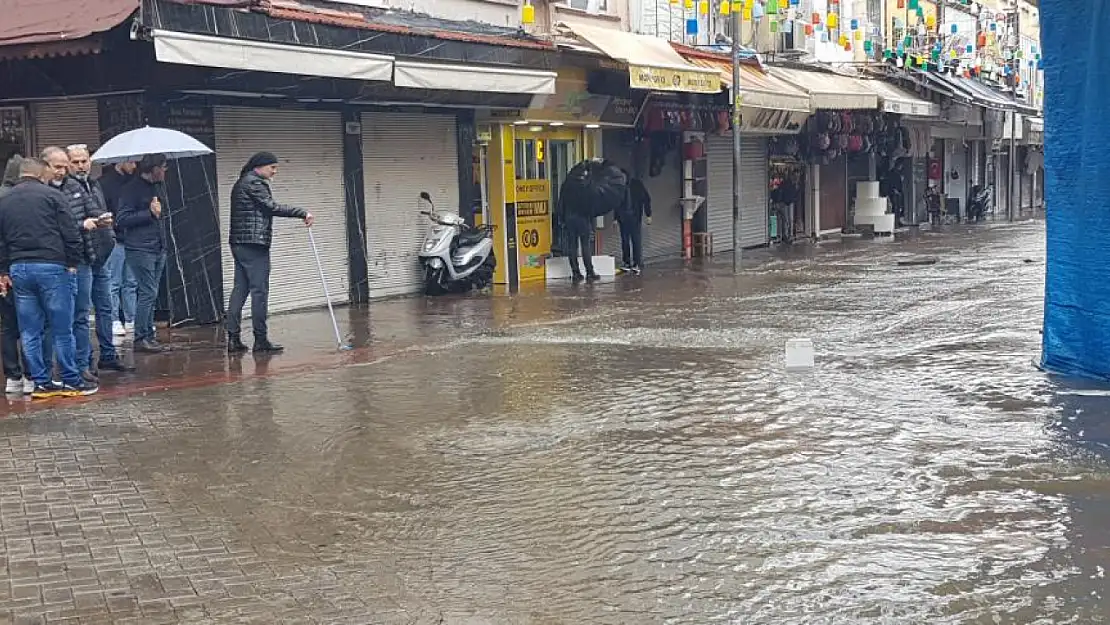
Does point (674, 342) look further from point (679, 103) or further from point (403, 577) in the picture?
point (679, 103)

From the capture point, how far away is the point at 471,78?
15.9 m

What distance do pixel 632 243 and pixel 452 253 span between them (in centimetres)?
444

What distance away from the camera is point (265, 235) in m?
11.6

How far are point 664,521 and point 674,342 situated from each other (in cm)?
605

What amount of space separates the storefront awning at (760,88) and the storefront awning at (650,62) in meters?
0.63

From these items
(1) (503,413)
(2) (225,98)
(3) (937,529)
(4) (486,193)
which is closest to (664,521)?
(3) (937,529)

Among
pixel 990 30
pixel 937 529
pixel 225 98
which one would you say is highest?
pixel 990 30

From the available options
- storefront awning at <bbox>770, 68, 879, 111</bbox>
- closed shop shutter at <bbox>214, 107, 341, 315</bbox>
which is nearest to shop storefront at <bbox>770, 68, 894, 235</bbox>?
storefront awning at <bbox>770, 68, 879, 111</bbox>

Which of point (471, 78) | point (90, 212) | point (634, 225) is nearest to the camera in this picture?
point (90, 212)

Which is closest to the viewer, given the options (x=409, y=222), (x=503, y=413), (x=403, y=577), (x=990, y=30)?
(x=403, y=577)

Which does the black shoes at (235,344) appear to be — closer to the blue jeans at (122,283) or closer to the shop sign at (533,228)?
the blue jeans at (122,283)

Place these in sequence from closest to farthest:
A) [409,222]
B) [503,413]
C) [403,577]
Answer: [403,577] → [503,413] → [409,222]

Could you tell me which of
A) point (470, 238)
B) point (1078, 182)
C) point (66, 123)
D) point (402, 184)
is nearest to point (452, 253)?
point (470, 238)

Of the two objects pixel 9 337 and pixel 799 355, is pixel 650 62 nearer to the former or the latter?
pixel 799 355
